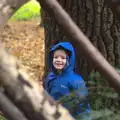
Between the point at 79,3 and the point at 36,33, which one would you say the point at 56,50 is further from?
the point at 36,33

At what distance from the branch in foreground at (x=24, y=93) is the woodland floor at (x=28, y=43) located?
8.15 meters

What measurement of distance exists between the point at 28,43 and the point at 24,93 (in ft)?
38.8

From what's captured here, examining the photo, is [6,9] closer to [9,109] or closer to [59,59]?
[9,109]

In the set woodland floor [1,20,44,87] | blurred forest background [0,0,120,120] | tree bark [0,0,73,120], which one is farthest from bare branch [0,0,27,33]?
woodland floor [1,20,44,87]

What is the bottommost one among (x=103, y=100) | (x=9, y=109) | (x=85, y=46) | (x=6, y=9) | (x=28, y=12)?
(x=103, y=100)

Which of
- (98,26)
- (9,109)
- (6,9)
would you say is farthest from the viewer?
(98,26)

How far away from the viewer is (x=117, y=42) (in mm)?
4086

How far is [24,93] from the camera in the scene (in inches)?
37.9

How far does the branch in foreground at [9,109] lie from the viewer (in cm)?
95

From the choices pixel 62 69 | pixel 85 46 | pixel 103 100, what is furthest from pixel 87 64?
pixel 85 46

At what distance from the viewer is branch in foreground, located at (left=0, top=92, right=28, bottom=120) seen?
95 cm

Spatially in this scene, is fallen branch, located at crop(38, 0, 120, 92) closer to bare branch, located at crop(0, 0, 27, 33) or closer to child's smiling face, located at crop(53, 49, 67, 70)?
bare branch, located at crop(0, 0, 27, 33)

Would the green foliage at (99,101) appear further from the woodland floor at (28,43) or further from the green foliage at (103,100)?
the woodland floor at (28,43)

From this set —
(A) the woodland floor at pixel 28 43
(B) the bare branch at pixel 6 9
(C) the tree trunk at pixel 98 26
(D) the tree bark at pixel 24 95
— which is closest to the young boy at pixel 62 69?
(C) the tree trunk at pixel 98 26
